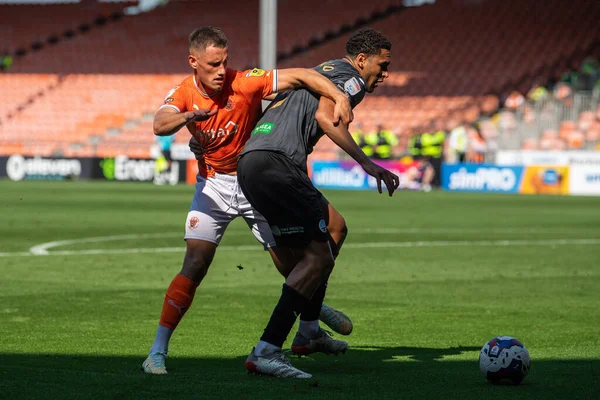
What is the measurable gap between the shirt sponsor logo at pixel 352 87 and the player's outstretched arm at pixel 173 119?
779 millimetres

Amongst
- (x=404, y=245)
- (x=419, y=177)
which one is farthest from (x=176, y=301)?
(x=419, y=177)

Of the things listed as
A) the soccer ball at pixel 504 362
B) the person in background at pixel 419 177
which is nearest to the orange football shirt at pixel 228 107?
the soccer ball at pixel 504 362

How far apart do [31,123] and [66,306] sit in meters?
37.6

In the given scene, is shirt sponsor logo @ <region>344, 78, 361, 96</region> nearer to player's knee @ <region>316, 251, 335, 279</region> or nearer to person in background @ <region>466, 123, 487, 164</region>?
player's knee @ <region>316, 251, 335, 279</region>

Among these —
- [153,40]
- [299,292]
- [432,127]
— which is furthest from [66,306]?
[153,40]

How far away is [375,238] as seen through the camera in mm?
16812

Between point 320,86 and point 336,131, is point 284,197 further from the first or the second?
point 320,86

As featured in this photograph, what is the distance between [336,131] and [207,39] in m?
0.88

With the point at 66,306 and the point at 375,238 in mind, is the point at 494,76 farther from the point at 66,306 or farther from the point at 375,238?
the point at 66,306

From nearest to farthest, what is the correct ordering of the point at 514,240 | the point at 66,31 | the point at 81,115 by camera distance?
the point at 514,240 → the point at 81,115 → the point at 66,31

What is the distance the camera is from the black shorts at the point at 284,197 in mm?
6051

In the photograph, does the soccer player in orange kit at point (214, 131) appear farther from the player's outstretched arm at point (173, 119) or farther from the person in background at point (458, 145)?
the person in background at point (458, 145)

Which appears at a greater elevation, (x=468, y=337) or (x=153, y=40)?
(x=153, y=40)

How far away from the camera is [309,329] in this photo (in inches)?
265
